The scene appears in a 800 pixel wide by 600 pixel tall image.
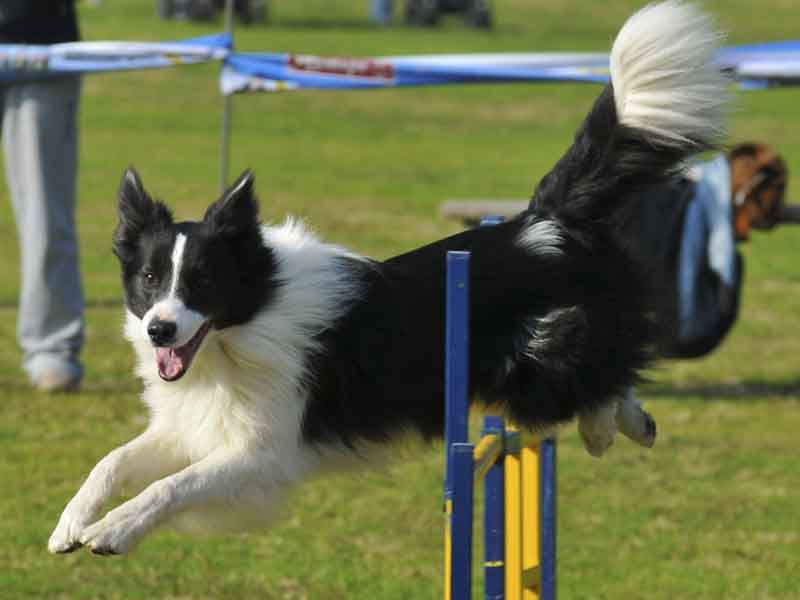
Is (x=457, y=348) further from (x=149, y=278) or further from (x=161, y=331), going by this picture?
(x=149, y=278)

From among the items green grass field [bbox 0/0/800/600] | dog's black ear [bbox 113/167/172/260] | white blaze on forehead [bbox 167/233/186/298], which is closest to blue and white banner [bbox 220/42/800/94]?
green grass field [bbox 0/0/800/600]

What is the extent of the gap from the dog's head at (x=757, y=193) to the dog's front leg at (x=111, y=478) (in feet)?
17.1

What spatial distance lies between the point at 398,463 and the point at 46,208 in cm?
379

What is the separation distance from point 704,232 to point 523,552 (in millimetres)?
4281

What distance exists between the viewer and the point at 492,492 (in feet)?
13.3

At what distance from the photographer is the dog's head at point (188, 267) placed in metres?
3.70

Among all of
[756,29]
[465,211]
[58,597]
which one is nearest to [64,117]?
[465,211]

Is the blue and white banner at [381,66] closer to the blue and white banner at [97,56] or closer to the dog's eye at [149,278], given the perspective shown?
the blue and white banner at [97,56]

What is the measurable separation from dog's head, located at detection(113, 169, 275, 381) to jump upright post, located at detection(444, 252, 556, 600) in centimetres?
61

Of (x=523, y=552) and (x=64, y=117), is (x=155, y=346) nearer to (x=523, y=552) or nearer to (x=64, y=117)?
(x=523, y=552)

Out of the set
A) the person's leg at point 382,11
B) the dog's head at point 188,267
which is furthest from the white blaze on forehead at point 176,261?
the person's leg at point 382,11

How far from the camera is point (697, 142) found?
14.2 feet

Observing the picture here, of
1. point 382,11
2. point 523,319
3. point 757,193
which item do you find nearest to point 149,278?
point 523,319

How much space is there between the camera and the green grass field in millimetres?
5215
